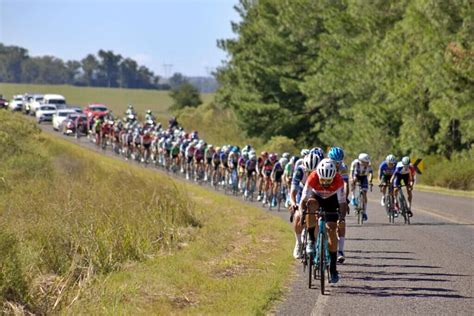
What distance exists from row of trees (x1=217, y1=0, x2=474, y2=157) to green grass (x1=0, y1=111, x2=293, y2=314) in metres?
14.4

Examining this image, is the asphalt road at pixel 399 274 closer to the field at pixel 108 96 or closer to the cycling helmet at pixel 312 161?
the cycling helmet at pixel 312 161

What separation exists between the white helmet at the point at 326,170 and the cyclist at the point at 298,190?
48.7 inches

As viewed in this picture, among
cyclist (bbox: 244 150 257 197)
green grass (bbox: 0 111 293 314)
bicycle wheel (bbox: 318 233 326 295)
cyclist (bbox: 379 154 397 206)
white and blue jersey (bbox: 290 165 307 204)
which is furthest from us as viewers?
cyclist (bbox: 244 150 257 197)

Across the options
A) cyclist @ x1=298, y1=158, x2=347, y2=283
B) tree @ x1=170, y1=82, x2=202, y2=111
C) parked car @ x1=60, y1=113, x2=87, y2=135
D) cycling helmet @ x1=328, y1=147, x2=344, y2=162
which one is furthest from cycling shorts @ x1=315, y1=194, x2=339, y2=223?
tree @ x1=170, y1=82, x2=202, y2=111

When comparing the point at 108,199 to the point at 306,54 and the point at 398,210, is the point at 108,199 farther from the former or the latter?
the point at 306,54

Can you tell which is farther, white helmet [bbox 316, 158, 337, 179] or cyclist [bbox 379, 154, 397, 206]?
cyclist [bbox 379, 154, 397, 206]

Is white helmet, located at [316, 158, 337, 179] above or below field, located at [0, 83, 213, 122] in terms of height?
above

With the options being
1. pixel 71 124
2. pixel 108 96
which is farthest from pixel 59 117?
pixel 108 96

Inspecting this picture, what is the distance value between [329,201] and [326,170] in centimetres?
57

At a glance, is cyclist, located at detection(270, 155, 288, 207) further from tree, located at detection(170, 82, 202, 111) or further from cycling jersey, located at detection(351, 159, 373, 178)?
tree, located at detection(170, 82, 202, 111)

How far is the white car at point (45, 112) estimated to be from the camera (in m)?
75.6

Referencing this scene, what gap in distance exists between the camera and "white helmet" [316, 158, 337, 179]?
512 inches

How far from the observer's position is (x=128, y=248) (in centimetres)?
1862

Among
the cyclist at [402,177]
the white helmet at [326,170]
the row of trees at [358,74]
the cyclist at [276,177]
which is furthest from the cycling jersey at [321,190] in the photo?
the row of trees at [358,74]
